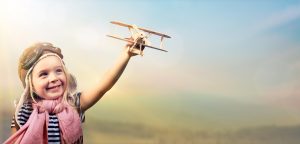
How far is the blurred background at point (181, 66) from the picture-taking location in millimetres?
1707

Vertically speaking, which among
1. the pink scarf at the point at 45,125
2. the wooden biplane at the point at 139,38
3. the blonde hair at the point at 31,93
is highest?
the wooden biplane at the point at 139,38

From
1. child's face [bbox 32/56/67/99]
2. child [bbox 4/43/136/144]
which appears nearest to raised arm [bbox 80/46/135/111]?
child [bbox 4/43/136/144]

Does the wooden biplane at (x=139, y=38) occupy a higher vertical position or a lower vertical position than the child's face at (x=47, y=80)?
higher

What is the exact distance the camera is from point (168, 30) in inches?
67.9

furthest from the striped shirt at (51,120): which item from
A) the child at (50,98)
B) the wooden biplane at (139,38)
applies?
the wooden biplane at (139,38)

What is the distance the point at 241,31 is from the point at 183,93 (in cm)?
37

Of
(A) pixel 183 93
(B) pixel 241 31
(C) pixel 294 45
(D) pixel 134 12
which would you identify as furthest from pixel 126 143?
(C) pixel 294 45

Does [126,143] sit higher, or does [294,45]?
[294,45]

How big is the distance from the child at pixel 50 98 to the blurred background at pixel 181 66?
0.03 m

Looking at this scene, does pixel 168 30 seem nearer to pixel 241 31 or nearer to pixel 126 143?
pixel 241 31

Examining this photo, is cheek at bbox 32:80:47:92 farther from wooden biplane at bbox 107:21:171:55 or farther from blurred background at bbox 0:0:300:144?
wooden biplane at bbox 107:21:171:55

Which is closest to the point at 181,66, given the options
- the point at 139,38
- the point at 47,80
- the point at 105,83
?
the point at 139,38

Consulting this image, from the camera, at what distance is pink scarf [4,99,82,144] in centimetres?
164

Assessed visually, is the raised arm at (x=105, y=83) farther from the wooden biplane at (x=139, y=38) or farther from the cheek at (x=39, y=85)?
the cheek at (x=39, y=85)
